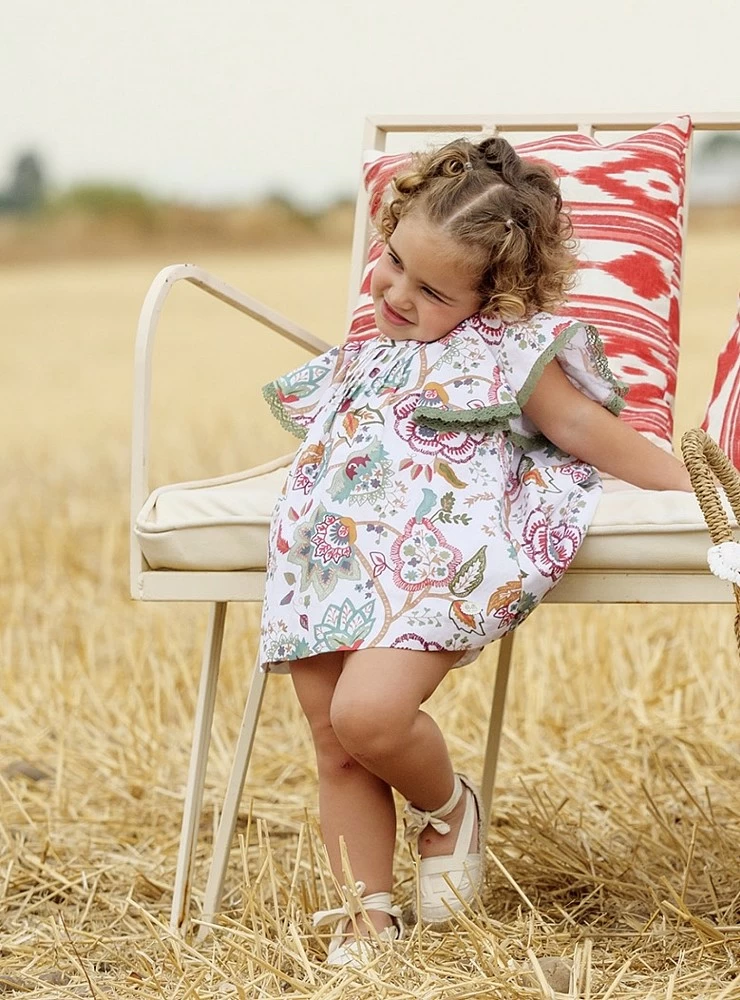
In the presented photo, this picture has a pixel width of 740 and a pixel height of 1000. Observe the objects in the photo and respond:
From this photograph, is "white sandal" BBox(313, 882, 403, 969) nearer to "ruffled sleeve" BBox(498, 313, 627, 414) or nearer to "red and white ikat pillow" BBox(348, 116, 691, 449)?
"ruffled sleeve" BBox(498, 313, 627, 414)

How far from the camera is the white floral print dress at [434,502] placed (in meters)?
1.21

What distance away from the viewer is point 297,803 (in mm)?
2068

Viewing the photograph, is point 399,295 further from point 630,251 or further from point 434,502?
point 630,251

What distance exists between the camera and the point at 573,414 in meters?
1.29

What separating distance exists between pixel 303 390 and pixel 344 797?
1.33ft

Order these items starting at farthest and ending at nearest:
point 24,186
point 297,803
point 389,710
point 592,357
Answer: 1. point 24,186
2. point 297,803
3. point 592,357
4. point 389,710

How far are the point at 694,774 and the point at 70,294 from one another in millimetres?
6898

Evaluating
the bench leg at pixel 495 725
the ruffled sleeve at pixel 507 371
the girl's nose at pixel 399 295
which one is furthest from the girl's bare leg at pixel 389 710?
the bench leg at pixel 495 725

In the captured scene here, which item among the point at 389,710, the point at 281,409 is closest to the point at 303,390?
the point at 281,409

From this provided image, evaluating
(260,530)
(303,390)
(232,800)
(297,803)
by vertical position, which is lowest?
(297,803)

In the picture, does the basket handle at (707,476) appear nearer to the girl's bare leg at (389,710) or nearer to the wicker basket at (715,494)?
the wicker basket at (715,494)

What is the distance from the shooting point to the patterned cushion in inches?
55.5

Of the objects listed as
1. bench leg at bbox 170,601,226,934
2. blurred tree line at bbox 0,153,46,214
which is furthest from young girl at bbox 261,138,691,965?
blurred tree line at bbox 0,153,46,214

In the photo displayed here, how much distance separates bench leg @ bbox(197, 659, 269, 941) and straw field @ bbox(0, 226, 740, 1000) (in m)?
0.03
